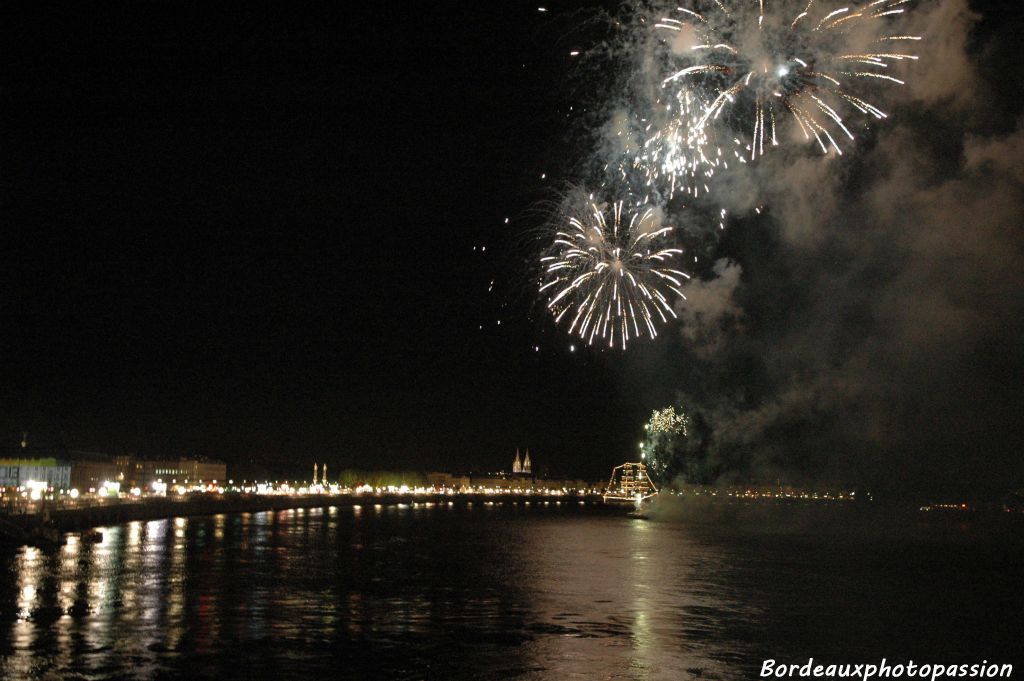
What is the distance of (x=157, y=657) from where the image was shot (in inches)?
629

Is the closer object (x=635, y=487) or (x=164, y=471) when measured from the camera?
(x=635, y=487)

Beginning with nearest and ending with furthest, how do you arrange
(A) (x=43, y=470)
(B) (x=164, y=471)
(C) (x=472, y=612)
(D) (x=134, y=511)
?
(C) (x=472, y=612)
(D) (x=134, y=511)
(A) (x=43, y=470)
(B) (x=164, y=471)

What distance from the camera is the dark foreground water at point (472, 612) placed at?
52.8 ft

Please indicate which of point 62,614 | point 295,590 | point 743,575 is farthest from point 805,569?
A: point 62,614

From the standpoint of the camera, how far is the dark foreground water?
16094mm

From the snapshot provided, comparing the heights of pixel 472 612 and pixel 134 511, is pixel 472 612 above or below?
below

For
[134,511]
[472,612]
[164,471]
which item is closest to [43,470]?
[134,511]

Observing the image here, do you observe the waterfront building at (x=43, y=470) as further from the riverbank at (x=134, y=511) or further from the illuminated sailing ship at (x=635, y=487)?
the illuminated sailing ship at (x=635, y=487)

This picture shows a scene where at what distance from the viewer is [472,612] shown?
22.5 meters

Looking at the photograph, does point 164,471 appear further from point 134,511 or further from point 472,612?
point 472,612

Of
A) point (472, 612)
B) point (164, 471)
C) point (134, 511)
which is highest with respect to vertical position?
point (164, 471)

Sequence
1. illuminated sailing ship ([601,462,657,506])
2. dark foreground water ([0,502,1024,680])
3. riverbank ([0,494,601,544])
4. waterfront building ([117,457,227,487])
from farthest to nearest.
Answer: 1. waterfront building ([117,457,227,487])
2. illuminated sailing ship ([601,462,657,506])
3. riverbank ([0,494,601,544])
4. dark foreground water ([0,502,1024,680])

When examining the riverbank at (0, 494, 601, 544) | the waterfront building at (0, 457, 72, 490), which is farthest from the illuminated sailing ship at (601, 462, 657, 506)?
the waterfront building at (0, 457, 72, 490)

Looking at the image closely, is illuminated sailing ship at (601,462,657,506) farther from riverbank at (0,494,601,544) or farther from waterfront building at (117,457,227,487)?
waterfront building at (117,457,227,487)
